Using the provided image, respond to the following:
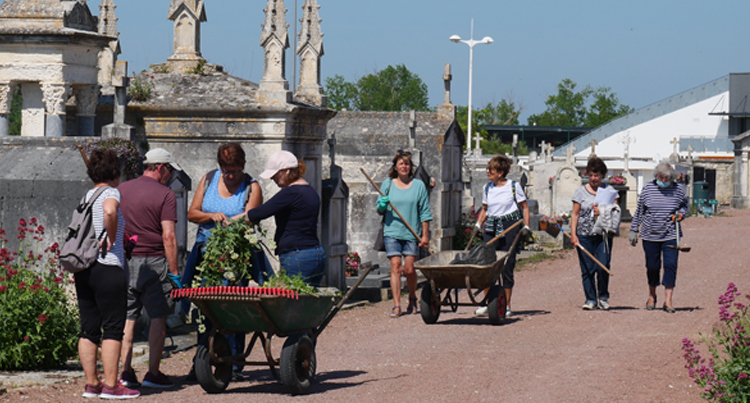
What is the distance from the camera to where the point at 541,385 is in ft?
23.5

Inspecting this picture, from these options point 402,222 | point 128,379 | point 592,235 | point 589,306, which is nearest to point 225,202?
point 128,379

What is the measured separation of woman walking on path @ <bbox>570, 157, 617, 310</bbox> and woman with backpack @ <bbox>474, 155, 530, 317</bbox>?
0.76m

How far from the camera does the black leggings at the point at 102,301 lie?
644 cm

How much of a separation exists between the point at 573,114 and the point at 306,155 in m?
110

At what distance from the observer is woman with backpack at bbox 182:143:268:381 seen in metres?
7.13

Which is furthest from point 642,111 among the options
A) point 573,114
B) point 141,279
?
point 141,279

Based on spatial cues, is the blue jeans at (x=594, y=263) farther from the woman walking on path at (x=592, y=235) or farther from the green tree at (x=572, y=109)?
the green tree at (x=572, y=109)

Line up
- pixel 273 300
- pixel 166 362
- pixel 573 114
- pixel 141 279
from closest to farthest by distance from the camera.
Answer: pixel 273 300, pixel 141 279, pixel 166 362, pixel 573 114

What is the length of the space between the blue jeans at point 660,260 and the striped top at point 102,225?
6.58 m

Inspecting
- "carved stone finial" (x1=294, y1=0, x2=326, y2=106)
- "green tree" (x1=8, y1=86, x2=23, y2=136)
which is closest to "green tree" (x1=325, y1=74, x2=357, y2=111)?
"green tree" (x1=8, y1=86, x2=23, y2=136)

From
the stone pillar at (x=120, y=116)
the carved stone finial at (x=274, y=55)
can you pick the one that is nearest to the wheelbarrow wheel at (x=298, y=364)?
the stone pillar at (x=120, y=116)

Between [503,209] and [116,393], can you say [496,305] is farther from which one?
[116,393]

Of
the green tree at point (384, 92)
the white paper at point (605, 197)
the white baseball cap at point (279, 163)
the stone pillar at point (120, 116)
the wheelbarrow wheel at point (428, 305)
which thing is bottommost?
the wheelbarrow wheel at point (428, 305)

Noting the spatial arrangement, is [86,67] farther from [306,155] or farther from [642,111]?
[642,111]
